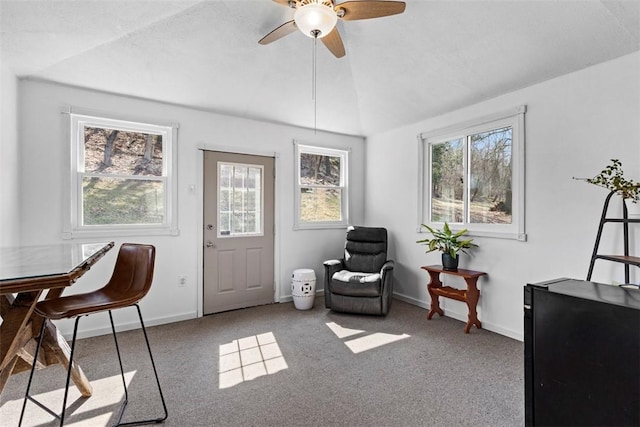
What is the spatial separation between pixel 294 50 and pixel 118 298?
2.76 metres

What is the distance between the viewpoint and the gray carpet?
78.2 inches

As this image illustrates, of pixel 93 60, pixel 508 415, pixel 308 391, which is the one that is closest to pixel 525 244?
pixel 508 415

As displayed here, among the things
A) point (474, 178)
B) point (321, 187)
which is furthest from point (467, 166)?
point (321, 187)

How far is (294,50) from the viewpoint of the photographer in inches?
129

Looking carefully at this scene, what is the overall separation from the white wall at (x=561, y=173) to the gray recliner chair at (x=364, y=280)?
33.4 inches

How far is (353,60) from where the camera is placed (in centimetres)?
351

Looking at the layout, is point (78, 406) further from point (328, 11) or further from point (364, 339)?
point (328, 11)

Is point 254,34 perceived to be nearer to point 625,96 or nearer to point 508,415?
point 625,96

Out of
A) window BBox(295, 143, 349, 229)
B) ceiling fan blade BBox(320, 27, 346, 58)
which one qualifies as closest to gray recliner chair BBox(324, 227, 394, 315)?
window BBox(295, 143, 349, 229)

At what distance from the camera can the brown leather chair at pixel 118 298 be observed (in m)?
1.63

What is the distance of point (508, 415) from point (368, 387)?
0.89 m

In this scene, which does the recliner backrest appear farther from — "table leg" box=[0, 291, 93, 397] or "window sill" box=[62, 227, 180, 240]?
"table leg" box=[0, 291, 93, 397]

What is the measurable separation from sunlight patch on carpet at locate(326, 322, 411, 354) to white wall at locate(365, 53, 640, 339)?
1083mm

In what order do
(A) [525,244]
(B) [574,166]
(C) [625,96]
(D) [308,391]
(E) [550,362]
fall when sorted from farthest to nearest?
(A) [525,244], (B) [574,166], (C) [625,96], (D) [308,391], (E) [550,362]
